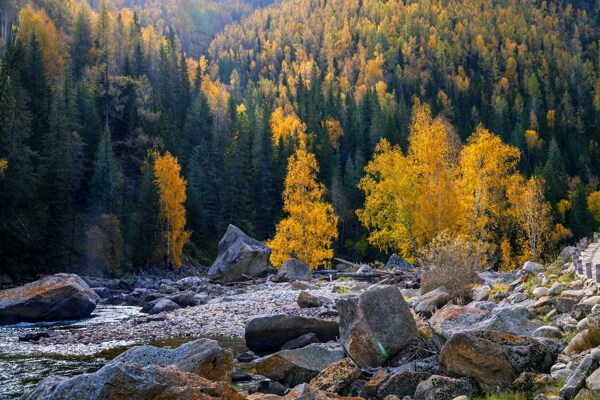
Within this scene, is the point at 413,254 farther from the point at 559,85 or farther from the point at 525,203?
the point at 559,85

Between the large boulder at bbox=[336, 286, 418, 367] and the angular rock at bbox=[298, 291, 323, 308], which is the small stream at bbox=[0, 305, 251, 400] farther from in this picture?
the angular rock at bbox=[298, 291, 323, 308]

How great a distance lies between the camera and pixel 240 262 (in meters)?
35.1

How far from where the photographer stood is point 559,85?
461 ft

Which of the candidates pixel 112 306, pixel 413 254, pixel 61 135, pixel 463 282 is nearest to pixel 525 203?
pixel 413 254

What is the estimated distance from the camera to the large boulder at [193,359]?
963cm

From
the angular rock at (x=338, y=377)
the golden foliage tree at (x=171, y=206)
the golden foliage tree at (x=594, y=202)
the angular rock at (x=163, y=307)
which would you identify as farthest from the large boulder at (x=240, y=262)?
the golden foliage tree at (x=594, y=202)

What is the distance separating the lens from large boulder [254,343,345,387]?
11000 millimetres

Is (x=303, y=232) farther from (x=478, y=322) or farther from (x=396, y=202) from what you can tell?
(x=478, y=322)

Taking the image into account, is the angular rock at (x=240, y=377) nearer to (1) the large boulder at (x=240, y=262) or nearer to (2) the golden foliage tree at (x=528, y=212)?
(1) the large boulder at (x=240, y=262)

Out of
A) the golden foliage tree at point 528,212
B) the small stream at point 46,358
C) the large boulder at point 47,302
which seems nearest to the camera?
the small stream at point 46,358

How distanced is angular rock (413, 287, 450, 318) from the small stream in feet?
16.2

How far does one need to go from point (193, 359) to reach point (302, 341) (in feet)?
→ 15.3

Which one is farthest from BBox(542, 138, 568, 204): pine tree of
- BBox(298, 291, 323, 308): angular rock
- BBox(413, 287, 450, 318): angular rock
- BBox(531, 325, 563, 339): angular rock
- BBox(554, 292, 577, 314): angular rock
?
BBox(531, 325, 563, 339): angular rock

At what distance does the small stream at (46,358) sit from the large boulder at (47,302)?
255 cm
